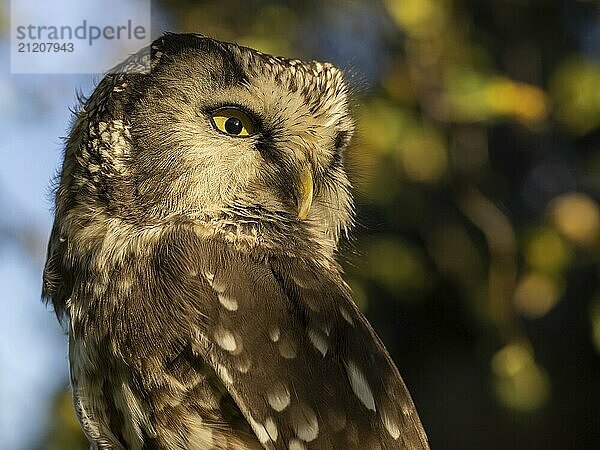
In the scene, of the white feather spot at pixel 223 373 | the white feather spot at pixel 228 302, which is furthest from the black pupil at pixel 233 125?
the white feather spot at pixel 223 373

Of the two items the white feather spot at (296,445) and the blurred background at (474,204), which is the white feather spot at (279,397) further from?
the blurred background at (474,204)

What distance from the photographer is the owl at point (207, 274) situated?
4.26 ft

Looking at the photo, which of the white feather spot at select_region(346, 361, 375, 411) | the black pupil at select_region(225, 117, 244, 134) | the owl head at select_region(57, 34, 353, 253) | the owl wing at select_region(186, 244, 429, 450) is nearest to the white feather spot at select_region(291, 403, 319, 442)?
the owl wing at select_region(186, 244, 429, 450)

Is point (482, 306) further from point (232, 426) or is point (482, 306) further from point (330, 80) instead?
point (232, 426)

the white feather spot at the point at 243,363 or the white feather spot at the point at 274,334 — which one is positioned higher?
the white feather spot at the point at 274,334

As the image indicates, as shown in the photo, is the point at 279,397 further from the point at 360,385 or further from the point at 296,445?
the point at 360,385

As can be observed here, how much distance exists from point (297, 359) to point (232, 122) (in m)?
0.41

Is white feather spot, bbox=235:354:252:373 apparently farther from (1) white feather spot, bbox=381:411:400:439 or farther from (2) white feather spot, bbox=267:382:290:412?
(1) white feather spot, bbox=381:411:400:439

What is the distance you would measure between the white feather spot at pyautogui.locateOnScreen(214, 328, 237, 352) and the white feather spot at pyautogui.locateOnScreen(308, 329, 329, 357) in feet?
0.52

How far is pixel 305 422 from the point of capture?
134cm

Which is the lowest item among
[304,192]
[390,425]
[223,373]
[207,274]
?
[390,425]

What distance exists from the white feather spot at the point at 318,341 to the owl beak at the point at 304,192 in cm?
22

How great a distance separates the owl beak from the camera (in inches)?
58.8

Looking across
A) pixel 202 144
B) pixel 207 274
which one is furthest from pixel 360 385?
pixel 202 144
